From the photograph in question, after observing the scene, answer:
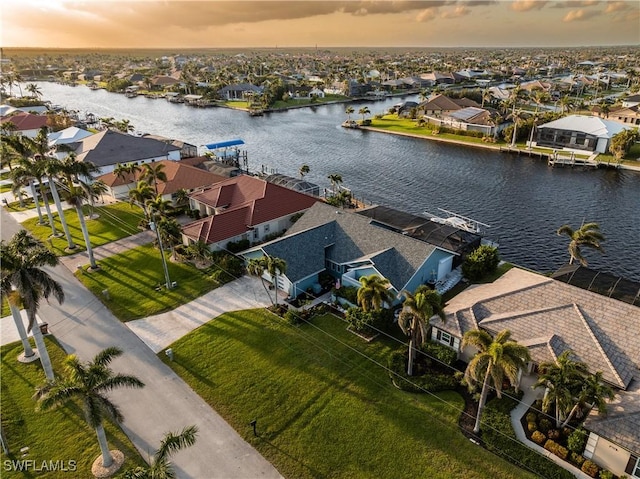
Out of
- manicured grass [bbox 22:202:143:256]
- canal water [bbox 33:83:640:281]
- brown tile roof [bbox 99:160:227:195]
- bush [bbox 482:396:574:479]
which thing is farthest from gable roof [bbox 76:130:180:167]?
bush [bbox 482:396:574:479]

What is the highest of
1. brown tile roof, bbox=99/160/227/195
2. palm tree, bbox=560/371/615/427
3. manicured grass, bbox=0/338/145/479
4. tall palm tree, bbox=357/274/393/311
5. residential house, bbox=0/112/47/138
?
residential house, bbox=0/112/47/138

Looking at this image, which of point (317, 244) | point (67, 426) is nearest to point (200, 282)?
point (317, 244)

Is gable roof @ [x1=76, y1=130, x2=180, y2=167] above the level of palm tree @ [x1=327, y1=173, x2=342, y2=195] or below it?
above

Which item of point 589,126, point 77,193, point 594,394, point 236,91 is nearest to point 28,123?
point 77,193

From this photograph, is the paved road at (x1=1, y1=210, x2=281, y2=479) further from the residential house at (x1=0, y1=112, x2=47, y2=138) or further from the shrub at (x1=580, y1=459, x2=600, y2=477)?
the residential house at (x1=0, y1=112, x2=47, y2=138)

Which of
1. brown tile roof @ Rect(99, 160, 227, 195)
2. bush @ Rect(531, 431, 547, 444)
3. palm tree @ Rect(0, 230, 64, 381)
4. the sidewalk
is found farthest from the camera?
brown tile roof @ Rect(99, 160, 227, 195)

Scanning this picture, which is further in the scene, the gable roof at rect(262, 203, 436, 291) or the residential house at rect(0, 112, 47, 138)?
the residential house at rect(0, 112, 47, 138)

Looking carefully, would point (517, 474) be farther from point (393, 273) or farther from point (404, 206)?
point (404, 206)
